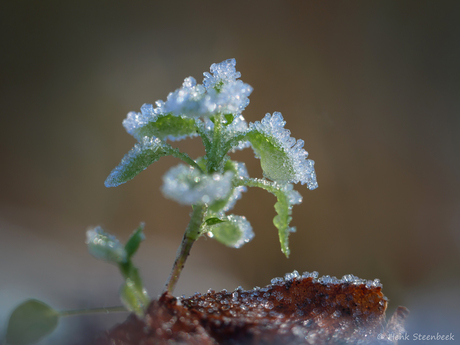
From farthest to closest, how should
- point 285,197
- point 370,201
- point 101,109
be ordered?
1. point 101,109
2. point 370,201
3. point 285,197

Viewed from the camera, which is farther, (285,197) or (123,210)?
(123,210)

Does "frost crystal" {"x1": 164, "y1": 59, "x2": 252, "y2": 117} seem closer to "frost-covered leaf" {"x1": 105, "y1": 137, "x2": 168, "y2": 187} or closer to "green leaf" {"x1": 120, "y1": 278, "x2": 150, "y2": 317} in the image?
"frost-covered leaf" {"x1": 105, "y1": 137, "x2": 168, "y2": 187}

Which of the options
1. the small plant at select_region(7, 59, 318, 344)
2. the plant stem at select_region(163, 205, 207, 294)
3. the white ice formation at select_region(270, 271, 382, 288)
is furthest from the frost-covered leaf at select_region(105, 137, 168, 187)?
the white ice formation at select_region(270, 271, 382, 288)

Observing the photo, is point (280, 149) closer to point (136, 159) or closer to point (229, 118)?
point (229, 118)

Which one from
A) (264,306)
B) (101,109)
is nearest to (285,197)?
(264,306)

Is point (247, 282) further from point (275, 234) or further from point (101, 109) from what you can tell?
point (101, 109)
